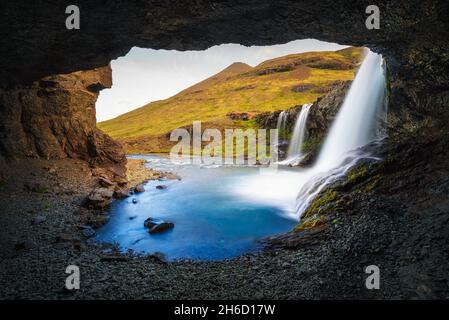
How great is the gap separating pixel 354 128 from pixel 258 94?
414 feet

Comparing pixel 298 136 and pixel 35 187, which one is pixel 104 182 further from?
pixel 298 136

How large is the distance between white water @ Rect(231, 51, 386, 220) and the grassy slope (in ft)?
292

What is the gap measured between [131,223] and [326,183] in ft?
45.3

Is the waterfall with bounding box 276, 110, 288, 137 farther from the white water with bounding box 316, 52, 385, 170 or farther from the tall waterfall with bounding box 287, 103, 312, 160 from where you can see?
the white water with bounding box 316, 52, 385, 170

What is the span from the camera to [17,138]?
2380 cm

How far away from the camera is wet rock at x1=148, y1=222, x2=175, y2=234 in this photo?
17442 mm

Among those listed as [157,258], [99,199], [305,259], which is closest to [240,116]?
[99,199]

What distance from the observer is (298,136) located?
5075 centimetres

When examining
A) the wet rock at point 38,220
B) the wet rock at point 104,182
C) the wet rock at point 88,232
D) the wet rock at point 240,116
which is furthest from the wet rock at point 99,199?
→ the wet rock at point 240,116

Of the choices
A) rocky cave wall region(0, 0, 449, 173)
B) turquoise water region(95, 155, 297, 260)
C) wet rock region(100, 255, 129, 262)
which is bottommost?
turquoise water region(95, 155, 297, 260)

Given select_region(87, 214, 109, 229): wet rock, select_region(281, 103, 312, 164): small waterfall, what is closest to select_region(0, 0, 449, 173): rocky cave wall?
select_region(87, 214, 109, 229): wet rock

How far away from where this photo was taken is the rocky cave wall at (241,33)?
1212 cm
